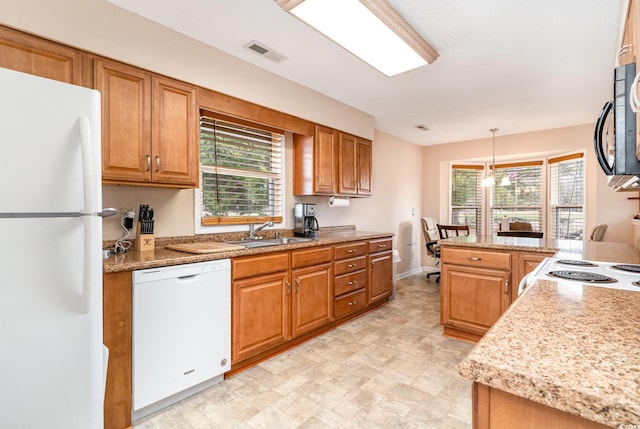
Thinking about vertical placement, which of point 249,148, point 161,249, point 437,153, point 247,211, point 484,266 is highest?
point 437,153

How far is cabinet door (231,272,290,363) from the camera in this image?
228cm

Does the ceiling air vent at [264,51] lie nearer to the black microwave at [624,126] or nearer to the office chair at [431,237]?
the black microwave at [624,126]

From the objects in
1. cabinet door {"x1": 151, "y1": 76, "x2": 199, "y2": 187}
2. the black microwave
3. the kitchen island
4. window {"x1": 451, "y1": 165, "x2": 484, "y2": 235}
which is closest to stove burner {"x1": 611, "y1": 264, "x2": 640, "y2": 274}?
the black microwave

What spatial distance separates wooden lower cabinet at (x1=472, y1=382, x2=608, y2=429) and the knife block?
2.22 meters

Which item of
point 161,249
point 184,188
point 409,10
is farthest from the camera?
point 184,188

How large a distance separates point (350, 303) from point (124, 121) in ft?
8.62

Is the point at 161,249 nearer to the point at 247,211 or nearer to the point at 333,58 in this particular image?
the point at 247,211

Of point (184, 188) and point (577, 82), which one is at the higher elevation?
point (577, 82)

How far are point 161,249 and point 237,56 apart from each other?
171 cm

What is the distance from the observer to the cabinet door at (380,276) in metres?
3.70

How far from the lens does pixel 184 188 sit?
8.15 ft

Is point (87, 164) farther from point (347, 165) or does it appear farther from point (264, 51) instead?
point (347, 165)

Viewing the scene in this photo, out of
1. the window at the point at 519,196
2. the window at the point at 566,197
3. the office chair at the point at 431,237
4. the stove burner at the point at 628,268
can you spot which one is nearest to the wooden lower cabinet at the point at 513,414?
the stove burner at the point at 628,268

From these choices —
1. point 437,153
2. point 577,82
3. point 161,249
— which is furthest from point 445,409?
point 437,153
